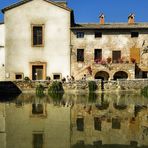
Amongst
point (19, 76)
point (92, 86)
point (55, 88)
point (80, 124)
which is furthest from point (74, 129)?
point (19, 76)

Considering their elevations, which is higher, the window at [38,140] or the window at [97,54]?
the window at [97,54]

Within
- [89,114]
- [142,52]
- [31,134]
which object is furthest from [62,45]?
[31,134]

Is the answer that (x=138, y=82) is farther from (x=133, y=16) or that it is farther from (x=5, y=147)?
(x=5, y=147)

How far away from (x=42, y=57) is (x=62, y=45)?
3050 millimetres

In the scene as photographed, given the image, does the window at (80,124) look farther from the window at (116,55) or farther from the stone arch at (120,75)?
the window at (116,55)

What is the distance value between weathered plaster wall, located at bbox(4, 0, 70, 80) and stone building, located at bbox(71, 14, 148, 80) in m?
1.33

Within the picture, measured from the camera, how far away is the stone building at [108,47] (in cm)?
4441

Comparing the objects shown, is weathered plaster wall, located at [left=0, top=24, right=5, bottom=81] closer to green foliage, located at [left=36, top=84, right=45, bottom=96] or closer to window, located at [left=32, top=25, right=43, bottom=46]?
window, located at [left=32, top=25, right=43, bottom=46]

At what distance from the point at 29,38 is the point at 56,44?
3667mm

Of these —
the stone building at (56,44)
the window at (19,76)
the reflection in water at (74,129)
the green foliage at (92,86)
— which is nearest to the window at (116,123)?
the reflection in water at (74,129)

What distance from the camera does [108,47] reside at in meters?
45.0

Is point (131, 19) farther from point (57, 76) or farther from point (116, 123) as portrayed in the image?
point (116, 123)

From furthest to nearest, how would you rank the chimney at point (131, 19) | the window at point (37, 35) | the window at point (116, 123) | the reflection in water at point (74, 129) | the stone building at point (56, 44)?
the chimney at point (131, 19), the window at point (37, 35), the stone building at point (56, 44), the window at point (116, 123), the reflection in water at point (74, 129)

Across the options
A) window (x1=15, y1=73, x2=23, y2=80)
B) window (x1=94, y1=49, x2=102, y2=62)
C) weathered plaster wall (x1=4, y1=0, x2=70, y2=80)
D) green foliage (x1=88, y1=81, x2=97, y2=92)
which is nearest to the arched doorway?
window (x1=94, y1=49, x2=102, y2=62)
